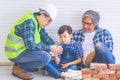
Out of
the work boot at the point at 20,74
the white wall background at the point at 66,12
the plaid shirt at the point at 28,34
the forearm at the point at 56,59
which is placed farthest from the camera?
→ the white wall background at the point at 66,12

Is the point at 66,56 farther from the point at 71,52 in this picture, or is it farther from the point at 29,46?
the point at 29,46

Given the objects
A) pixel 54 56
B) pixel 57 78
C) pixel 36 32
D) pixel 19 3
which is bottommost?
pixel 57 78

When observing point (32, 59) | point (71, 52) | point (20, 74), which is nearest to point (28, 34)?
point (32, 59)

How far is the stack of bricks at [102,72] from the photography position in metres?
2.92

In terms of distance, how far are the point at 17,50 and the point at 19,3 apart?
62cm

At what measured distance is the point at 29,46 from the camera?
294 centimetres

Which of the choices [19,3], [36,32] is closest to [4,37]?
[19,3]

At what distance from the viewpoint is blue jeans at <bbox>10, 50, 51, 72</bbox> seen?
3.00 m

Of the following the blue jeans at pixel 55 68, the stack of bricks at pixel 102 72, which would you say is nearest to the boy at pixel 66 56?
the blue jeans at pixel 55 68

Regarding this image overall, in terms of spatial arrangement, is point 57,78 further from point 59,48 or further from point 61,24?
point 61,24

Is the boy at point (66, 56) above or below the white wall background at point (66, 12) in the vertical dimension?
below

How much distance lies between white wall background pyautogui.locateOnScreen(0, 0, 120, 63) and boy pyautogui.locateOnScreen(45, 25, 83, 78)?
0.31 m

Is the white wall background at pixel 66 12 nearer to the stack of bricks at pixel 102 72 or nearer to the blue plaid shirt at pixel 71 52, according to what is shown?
the blue plaid shirt at pixel 71 52

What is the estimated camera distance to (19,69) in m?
Result: 3.10
